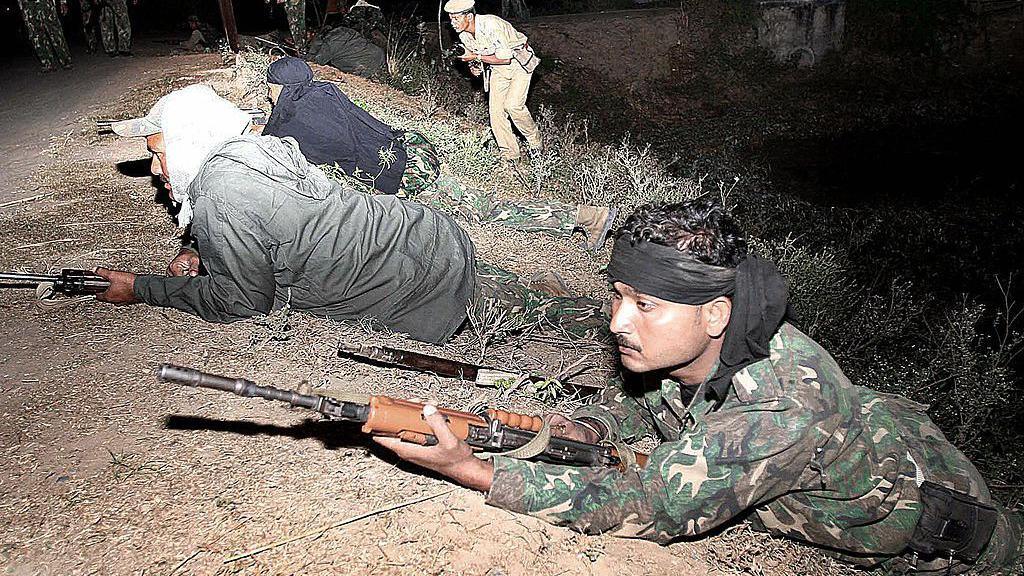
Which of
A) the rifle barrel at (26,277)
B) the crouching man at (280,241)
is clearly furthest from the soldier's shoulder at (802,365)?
the rifle barrel at (26,277)

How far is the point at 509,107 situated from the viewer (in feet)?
25.2

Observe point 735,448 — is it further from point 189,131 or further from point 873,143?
point 873,143

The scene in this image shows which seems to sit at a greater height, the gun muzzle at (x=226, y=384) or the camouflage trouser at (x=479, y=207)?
the gun muzzle at (x=226, y=384)

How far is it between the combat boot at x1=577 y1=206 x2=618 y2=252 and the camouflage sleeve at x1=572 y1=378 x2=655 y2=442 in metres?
2.84

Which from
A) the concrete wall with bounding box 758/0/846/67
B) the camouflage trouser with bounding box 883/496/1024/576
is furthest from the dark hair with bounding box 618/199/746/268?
the concrete wall with bounding box 758/0/846/67

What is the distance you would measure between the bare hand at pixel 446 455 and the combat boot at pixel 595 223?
3605 millimetres

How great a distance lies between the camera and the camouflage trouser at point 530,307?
3.56 meters

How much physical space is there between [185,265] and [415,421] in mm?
2357

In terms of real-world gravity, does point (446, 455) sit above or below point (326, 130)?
below

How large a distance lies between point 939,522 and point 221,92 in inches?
300

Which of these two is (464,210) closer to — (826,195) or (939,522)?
(939,522)

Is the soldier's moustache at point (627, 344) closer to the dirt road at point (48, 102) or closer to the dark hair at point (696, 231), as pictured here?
the dark hair at point (696, 231)

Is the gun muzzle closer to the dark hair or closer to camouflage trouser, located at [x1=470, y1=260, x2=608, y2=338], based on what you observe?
the dark hair

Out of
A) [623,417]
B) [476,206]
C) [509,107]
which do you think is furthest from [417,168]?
[623,417]
